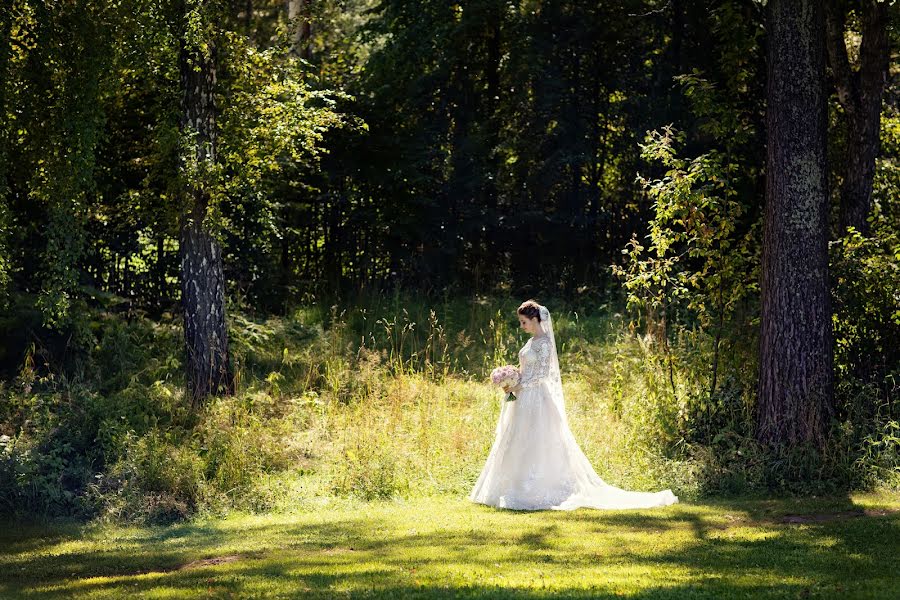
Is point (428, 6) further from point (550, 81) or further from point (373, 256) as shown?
point (373, 256)

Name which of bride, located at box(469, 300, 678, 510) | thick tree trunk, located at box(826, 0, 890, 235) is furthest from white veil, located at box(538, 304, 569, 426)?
thick tree trunk, located at box(826, 0, 890, 235)

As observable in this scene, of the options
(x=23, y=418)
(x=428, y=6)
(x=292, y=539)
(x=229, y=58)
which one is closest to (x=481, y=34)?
(x=428, y=6)

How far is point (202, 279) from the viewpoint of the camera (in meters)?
12.0

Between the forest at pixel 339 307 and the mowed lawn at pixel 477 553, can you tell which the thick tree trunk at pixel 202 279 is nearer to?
the forest at pixel 339 307

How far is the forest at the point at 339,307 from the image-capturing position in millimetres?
9867

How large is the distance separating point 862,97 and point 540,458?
6.24 meters

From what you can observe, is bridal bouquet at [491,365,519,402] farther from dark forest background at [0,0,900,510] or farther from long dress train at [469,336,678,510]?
dark forest background at [0,0,900,510]

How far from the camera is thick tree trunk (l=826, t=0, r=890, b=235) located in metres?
12.1

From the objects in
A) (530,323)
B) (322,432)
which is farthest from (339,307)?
(530,323)

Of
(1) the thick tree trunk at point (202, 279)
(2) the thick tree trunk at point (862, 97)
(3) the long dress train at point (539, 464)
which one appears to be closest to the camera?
(3) the long dress train at point (539, 464)

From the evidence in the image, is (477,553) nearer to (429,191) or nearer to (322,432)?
(322,432)

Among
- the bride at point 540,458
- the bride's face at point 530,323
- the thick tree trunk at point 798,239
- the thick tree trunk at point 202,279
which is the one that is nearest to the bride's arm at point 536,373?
the bride at point 540,458

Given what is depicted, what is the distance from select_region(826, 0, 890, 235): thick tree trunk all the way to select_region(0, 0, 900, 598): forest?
0.03 meters

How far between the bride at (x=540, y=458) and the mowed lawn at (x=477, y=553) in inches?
11.0
